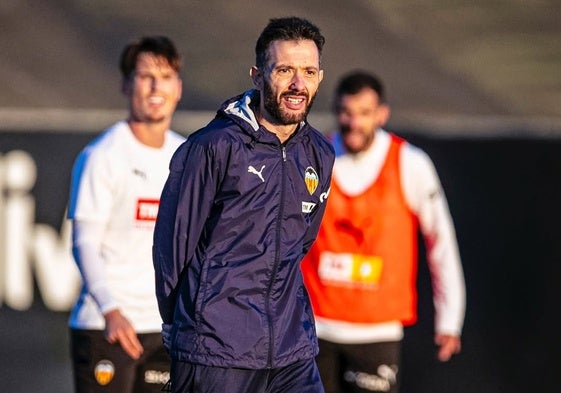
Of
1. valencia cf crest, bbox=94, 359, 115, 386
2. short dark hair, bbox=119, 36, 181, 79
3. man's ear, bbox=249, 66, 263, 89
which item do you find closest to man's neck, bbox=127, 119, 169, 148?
short dark hair, bbox=119, 36, 181, 79

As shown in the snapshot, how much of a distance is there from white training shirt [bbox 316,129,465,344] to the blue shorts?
225cm

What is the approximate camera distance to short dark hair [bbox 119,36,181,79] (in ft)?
21.8

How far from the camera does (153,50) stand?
21.8 ft

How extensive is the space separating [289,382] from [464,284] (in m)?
3.58

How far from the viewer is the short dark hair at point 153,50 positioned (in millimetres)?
6637

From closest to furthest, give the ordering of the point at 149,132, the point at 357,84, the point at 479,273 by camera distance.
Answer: the point at 149,132 < the point at 357,84 < the point at 479,273

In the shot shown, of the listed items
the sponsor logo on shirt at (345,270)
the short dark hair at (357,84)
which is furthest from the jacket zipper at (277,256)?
the short dark hair at (357,84)

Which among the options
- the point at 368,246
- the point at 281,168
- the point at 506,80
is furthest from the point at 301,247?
the point at 506,80

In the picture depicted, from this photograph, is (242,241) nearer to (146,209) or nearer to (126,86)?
(146,209)

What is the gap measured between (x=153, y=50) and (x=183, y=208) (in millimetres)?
1946

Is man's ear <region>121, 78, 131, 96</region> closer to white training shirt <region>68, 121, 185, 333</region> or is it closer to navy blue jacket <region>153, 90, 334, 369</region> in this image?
white training shirt <region>68, 121, 185, 333</region>

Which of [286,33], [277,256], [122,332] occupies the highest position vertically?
[286,33]

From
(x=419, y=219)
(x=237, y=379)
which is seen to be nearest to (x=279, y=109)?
(x=237, y=379)

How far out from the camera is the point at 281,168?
493 cm
